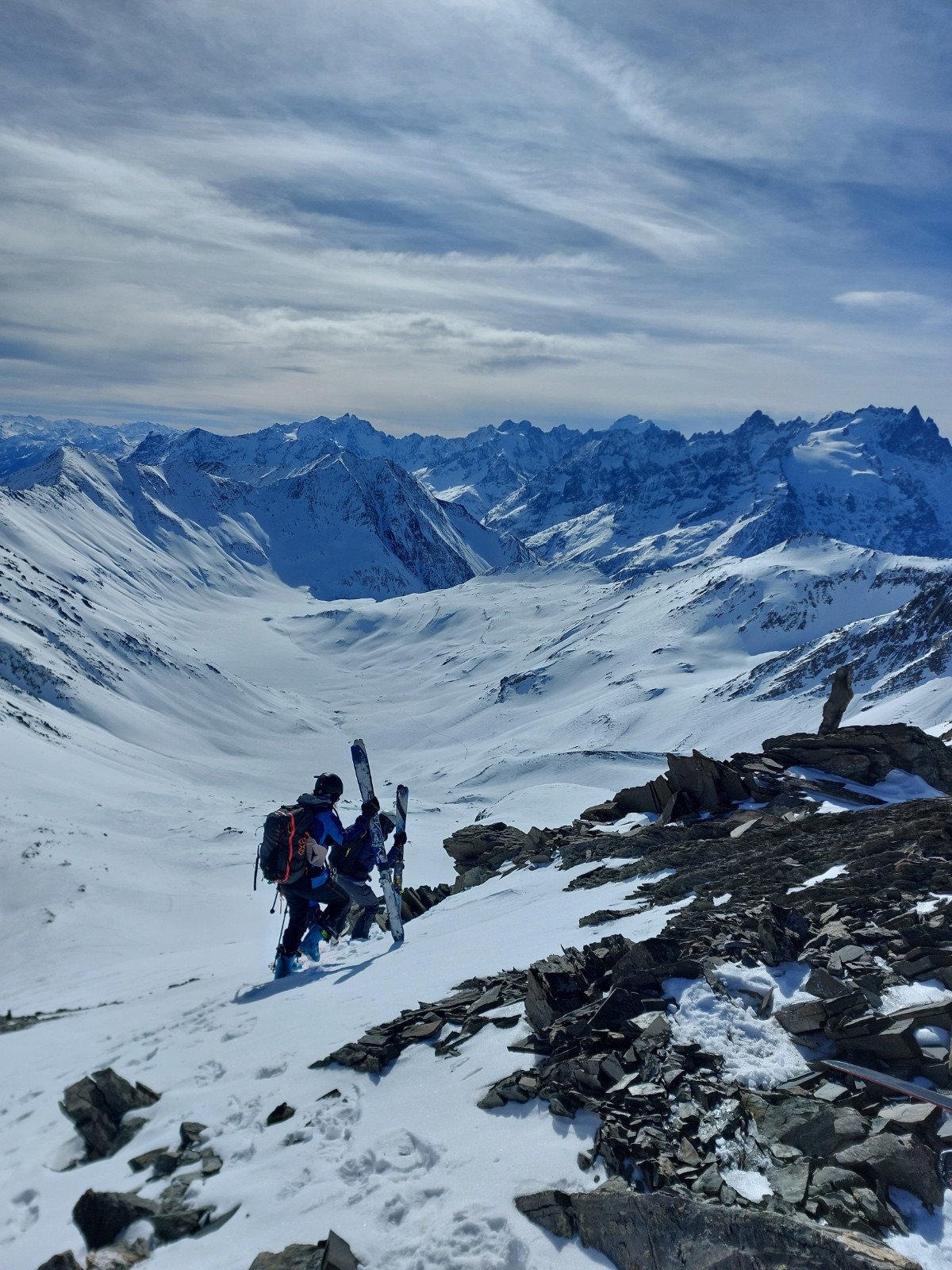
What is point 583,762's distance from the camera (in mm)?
97750

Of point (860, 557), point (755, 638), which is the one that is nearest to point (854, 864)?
point (755, 638)

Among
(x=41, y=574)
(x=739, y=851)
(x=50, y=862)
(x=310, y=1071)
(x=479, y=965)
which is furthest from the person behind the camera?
(x=41, y=574)

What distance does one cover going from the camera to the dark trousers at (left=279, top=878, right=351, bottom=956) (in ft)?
44.5

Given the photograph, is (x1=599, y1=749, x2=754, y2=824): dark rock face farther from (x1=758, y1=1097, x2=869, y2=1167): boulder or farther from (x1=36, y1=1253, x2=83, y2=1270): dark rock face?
(x1=36, y1=1253, x2=83, y2=1270): dark rock face

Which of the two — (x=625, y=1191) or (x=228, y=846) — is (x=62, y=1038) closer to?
(x=625, y=1191)

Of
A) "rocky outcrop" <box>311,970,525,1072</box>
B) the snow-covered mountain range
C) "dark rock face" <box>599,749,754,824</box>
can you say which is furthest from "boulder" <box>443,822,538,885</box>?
"rocky outcrop" <box>311,970,525,1072</box>

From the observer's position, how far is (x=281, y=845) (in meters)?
13.1

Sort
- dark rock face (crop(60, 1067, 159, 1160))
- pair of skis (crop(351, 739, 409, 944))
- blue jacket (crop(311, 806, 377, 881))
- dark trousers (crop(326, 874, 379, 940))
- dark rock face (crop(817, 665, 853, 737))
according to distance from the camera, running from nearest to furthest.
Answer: dark rock face (crop(60, 1067, 159, 1160)), blue jacket (crop(311, 806, 377, 881)), dark trousers (crop(326, 874, 379, 940)), pair of skis (crop(351, 739, 409, 944)), dark rock face (crop(817, 665, 853, 737))

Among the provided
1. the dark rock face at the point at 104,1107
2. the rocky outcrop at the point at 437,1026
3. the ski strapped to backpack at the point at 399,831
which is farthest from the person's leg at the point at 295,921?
the dark rock face at the point at 104,1107

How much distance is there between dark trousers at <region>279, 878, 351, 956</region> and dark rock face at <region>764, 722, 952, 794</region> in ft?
45.9

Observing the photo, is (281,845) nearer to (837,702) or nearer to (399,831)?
(399,831)

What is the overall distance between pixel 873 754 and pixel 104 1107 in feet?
66.8

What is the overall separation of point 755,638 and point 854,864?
165m

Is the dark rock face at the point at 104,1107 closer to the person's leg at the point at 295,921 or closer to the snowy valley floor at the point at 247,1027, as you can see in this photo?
the snowy valley floor at the point at 247,1027
